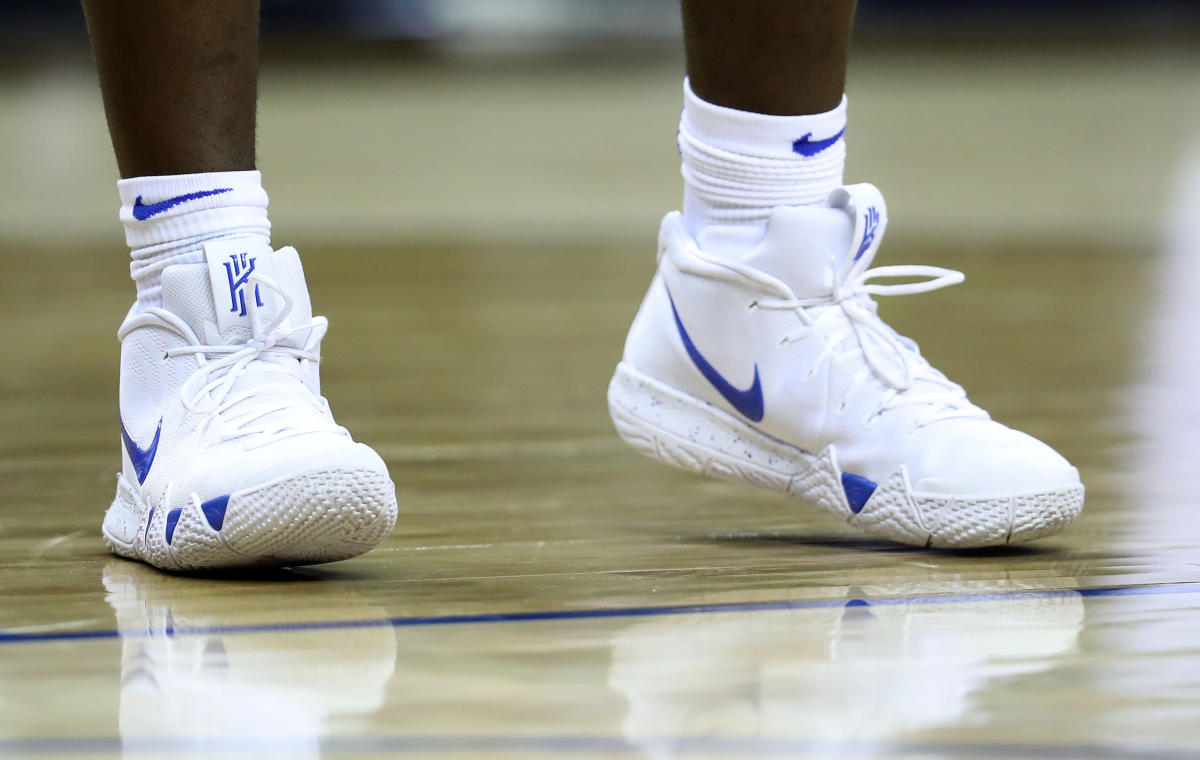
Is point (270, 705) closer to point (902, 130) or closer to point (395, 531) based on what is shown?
point (395, 531)

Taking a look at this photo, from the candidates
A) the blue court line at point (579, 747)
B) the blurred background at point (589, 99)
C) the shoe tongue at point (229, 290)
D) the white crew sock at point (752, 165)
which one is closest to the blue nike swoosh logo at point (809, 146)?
the white crew sock at point (752, 165)

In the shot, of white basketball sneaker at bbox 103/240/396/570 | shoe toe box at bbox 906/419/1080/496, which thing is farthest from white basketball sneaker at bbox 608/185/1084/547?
white basketball sneaker at bbox 103/240/396/570

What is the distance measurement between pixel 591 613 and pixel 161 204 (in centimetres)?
25

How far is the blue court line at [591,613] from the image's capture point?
0.49 meters

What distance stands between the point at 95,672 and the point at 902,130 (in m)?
4.11

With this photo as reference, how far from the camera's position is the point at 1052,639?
18.7 inches

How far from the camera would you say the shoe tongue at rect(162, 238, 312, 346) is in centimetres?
61

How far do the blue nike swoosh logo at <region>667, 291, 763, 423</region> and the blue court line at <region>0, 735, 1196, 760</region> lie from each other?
326 millimetres

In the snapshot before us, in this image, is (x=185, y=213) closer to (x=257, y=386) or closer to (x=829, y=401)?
(x=257, y=386)

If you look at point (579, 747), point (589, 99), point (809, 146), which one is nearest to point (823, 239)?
point (809, 146)

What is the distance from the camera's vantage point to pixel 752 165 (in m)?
0.69

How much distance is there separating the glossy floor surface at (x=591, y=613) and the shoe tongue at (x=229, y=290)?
10 cm

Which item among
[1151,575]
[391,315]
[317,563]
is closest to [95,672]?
[317,563]

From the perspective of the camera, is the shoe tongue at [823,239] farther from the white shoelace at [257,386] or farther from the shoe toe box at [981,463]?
the white shoelace at [257,386]
